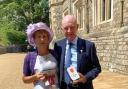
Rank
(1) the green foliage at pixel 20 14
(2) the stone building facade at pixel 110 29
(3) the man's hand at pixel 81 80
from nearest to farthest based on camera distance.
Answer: (3) the man's hand at pixel 81 80 → (2) the stone building facade at pixel 110 29 → (1) the green foliage at pixel 20 14

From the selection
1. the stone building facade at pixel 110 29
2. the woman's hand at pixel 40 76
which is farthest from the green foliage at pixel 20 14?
the woman's hand at pixel 40 76

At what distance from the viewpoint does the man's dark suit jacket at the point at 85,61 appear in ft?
11.7

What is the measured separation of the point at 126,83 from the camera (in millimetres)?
10648

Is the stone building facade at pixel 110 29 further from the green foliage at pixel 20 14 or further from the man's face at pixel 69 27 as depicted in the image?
the green foliage at pixel 20 14

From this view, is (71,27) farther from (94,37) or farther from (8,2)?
(8,2)

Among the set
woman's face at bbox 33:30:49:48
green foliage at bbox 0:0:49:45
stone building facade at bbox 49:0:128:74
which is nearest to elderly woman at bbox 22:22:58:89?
woman's face at bbox 33:30:49:48

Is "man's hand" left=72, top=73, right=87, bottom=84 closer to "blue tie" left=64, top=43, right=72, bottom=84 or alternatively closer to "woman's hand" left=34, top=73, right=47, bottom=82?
"blue tie" left=64, top=43, right=72, bottom=84

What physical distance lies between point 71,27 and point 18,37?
1903 inches

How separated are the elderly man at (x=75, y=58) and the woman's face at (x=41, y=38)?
168 mm

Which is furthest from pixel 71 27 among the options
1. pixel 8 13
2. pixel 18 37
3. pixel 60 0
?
pixel 8 13

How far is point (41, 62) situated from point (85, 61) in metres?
0.40

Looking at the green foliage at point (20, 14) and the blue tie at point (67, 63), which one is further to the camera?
the green foliage at point (20, 14)

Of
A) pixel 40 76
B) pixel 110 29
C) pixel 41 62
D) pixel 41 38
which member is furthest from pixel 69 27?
pixel 110 29

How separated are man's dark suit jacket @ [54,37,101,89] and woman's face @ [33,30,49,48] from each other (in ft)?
0.58
